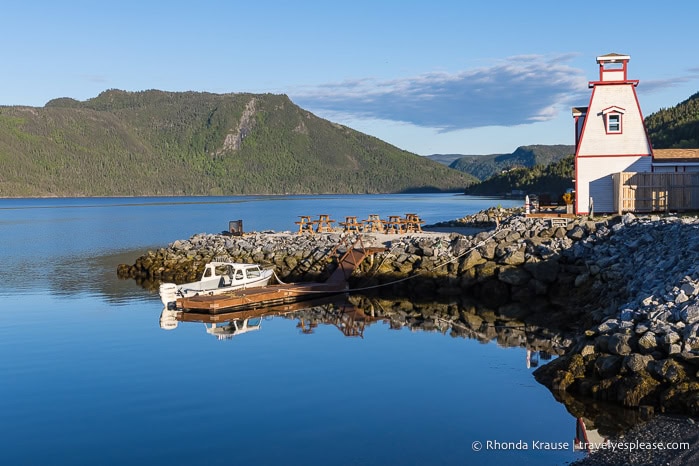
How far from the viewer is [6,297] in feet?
112

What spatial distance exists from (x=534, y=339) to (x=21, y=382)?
14.5 m

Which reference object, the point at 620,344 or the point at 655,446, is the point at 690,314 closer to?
the point at 620,344

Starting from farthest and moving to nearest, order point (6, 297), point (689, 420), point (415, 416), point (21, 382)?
1. point (6, 297)
2. point (21, 382)
3. point (415, 416)
4. point (689, 420)

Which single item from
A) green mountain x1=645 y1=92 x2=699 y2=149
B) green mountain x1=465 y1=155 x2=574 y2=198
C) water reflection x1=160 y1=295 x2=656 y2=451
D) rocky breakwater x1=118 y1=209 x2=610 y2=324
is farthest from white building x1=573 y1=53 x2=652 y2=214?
green mountain x1=465 y1=155 x2=574 y2=198

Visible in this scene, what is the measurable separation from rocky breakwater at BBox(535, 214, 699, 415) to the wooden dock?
12165mm

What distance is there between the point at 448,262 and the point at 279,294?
7.76m

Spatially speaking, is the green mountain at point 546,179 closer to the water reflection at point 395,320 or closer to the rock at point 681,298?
the water reflection at point 395,320

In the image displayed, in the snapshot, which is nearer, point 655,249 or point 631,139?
point 655,249

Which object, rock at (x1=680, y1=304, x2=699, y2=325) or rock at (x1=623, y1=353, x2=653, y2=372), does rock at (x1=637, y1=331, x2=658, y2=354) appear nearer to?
rock at (x1=623, y1=353, x2=653, y2=372)

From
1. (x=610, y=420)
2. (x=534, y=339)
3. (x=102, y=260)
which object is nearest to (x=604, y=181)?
(x=534, y=339)

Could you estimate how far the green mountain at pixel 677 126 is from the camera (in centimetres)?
11196

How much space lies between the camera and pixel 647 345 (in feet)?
55.4

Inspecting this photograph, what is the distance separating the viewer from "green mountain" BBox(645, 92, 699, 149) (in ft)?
367

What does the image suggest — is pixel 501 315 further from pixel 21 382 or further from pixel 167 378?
pixel 21 382
